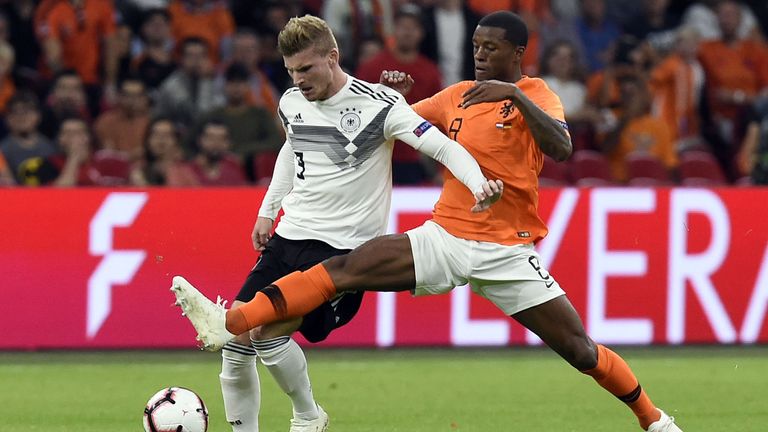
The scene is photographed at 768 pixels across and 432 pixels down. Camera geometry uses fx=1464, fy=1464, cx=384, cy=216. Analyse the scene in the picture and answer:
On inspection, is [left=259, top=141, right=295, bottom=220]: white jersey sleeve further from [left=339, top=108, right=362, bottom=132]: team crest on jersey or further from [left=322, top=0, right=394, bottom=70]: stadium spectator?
[left=322, top=0, right=394, bottom=70]: stadium spectator

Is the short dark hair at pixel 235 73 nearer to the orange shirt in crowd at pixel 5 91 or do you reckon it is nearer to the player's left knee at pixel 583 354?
the orange shirt in crowd at pixel 5 91

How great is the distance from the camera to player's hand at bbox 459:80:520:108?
648cm

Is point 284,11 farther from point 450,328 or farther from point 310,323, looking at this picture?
point 310,323

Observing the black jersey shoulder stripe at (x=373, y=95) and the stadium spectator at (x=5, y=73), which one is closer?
the black jersey shoulder stripe at (x=373, y=95)

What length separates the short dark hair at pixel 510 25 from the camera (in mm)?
6902

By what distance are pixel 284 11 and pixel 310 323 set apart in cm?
909

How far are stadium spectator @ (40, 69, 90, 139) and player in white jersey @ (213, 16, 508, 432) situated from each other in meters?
7.24

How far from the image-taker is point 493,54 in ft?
22.7

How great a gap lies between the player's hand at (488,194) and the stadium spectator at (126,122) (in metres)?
7.67

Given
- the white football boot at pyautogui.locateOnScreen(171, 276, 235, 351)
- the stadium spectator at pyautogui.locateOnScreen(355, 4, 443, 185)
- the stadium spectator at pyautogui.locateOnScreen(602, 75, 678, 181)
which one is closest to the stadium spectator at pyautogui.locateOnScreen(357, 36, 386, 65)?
the stadium spectator at pyautogui.locateOnScreen(355, 4, 443, 185)

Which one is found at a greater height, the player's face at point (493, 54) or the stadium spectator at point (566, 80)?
the player's face at point (493, 54)

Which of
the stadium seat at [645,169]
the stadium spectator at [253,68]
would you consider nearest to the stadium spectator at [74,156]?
the stadium spectator at [253,68]

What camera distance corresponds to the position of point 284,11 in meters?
15.7

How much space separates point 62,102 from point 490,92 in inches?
328
